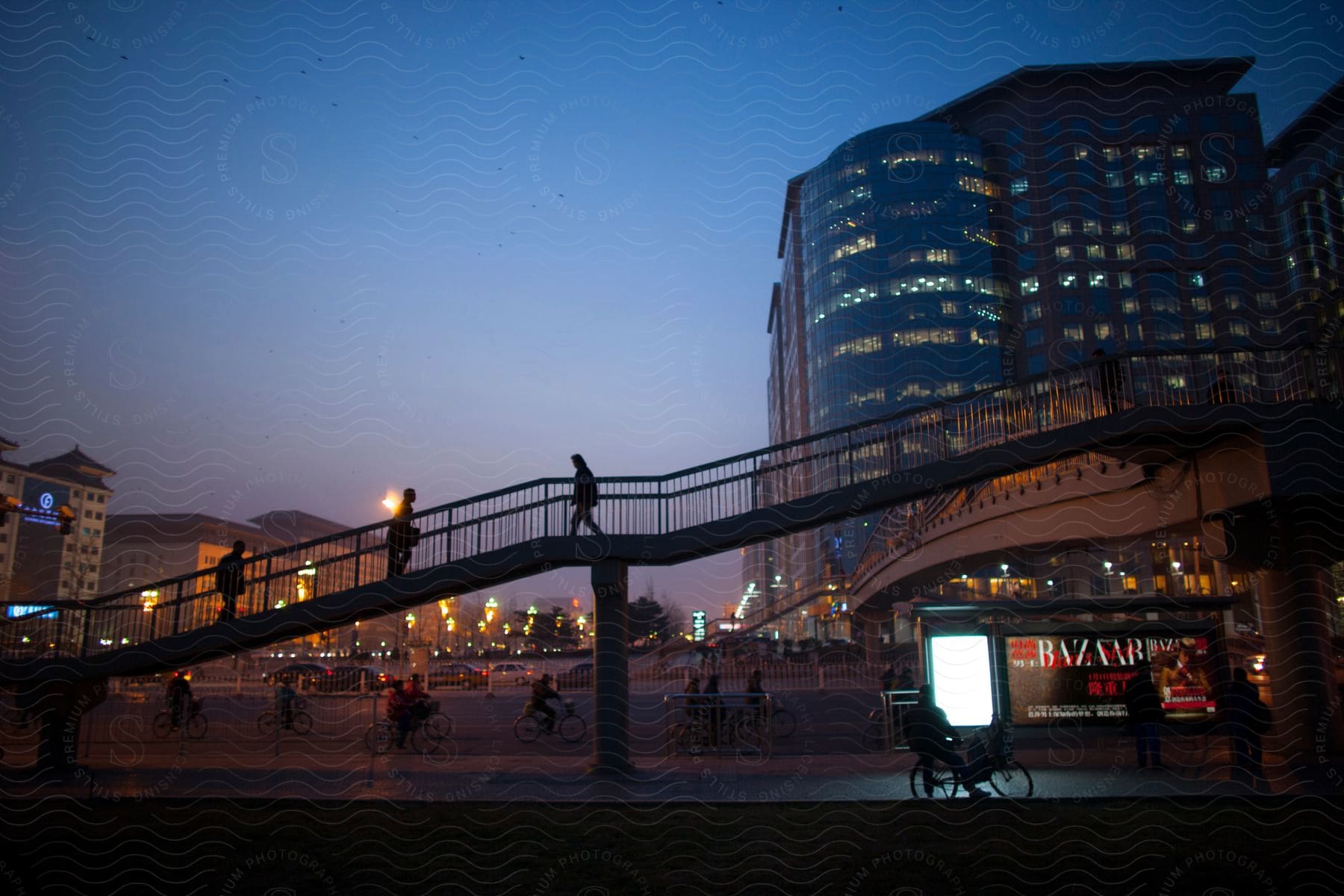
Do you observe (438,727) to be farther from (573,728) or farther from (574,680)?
(574,680)

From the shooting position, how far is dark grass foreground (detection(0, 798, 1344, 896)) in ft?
24.2

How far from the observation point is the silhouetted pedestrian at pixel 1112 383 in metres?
13.8

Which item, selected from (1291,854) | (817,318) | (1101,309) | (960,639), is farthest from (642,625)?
(1291,854)

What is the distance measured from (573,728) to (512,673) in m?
25.2

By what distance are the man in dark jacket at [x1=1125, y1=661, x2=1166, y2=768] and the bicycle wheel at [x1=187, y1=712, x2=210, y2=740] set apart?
18.1 metres

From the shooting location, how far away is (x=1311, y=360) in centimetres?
1295

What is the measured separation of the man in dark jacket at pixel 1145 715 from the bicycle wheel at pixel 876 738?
406 cm

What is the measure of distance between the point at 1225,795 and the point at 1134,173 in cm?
8206

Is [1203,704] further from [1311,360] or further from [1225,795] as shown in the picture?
[1311,360]

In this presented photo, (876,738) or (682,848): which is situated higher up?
(876,738)

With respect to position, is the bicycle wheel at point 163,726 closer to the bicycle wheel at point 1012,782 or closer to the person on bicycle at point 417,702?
the person on bicycle at point 417,702

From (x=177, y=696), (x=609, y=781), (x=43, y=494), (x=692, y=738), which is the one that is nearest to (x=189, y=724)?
(x=177, y=696)

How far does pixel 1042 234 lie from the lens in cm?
8262

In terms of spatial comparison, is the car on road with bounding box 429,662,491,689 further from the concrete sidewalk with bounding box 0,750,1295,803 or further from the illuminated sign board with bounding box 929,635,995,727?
the illuminated sign board with bounding box 929,635,995,727
